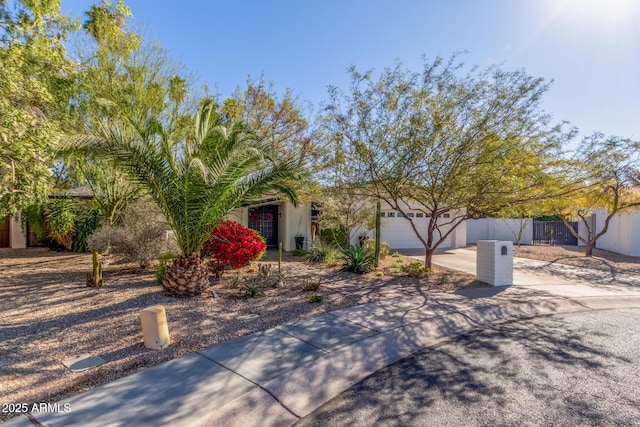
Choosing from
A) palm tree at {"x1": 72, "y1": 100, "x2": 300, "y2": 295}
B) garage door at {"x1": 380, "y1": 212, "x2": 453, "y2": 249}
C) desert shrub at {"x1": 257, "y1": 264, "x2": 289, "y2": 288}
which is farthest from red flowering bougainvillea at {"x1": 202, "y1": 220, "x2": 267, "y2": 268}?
garage door at {"x1": 380, "y1": 212, "x2": 453, "y2": 249}

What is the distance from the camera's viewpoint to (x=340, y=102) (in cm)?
949

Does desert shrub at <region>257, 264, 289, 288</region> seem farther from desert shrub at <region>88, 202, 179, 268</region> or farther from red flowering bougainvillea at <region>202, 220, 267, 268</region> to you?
desert shrub at <region>88, 202, 179, 268</region>

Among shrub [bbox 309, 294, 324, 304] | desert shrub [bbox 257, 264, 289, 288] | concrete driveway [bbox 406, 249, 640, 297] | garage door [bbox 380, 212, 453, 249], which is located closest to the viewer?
shrub [bbox 309, 294, 324, 304]

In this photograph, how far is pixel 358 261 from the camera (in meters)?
11.1

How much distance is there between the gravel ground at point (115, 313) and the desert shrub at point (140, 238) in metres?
0.63

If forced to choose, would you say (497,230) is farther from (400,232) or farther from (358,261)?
(358,261)

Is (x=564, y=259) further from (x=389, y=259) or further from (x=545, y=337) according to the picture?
(x=545, y=337)

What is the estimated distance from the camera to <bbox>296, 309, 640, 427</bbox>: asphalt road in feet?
11.4

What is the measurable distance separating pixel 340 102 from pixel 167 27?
669cm

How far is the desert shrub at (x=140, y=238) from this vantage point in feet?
32.5

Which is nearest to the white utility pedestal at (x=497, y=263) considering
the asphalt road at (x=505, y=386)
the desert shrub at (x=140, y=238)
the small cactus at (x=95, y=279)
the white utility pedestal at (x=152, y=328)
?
the asphalt road at (x=505, y=386)

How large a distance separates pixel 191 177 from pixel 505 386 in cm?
615

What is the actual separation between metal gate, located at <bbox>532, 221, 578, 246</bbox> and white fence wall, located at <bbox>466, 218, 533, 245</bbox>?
42 centimetres

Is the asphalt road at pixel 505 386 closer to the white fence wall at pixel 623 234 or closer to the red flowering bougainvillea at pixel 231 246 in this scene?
the red flowering bougainvillea at pixel 231 246
